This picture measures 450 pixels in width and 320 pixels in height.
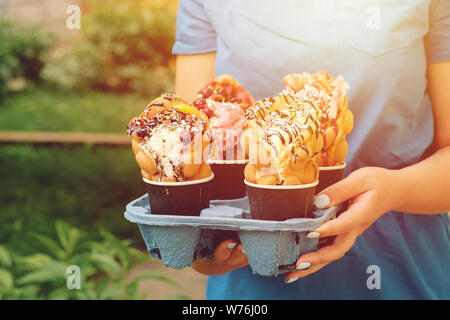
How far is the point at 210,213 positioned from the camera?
3.70 feet

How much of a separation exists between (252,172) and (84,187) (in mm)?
4141

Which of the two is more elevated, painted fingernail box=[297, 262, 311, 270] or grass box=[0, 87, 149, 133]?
painted fingernail box=[297, 262, 311, 270]

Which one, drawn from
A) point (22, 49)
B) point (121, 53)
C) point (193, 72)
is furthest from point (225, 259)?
point (22, 49)

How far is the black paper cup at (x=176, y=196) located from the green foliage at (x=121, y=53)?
6590 mm

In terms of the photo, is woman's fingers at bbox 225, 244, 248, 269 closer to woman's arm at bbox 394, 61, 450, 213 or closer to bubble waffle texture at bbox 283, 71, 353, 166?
bubble waffle texture at bbox 283, 71, 353, 166

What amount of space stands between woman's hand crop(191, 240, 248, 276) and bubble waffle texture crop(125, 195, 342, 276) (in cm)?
4

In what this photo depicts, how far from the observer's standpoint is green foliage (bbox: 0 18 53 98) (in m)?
7.83

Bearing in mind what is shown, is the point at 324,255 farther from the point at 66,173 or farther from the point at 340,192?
the point at 66,173

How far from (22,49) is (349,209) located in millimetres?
8156

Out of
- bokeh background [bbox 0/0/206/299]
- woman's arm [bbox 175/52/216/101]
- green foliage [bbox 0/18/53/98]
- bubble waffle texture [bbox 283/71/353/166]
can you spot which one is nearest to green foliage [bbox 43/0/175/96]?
bokeh background [bbox 0/0/206/299]

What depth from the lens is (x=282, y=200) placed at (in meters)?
1.07

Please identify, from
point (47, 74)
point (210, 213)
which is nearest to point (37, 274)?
point (210, 213)

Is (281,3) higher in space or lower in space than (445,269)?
higher

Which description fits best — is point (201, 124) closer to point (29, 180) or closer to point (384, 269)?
point (384, 269)
